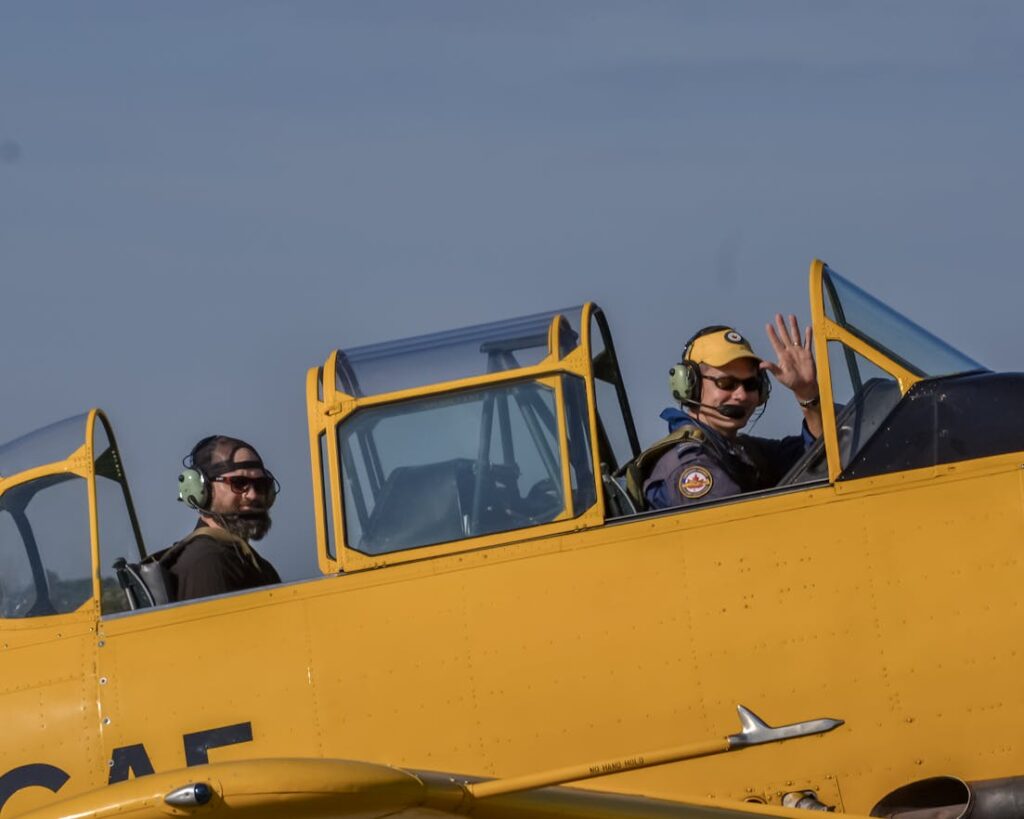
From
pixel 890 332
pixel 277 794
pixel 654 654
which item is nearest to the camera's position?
pixel 277 794

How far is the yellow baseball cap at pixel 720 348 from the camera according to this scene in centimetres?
712

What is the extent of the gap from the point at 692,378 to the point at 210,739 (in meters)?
2.55

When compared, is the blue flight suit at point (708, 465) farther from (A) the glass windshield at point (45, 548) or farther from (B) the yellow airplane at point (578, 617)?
(A) the glass windshield at point (45, 548)

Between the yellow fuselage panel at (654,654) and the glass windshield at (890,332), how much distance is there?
603mm

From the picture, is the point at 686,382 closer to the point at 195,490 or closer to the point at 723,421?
the point at 723,421

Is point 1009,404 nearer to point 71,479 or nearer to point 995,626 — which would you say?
point 995,626

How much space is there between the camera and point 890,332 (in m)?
6.78

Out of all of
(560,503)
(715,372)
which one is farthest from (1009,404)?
(560,503)

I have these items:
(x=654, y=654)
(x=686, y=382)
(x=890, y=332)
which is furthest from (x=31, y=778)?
(x=890, y=332)

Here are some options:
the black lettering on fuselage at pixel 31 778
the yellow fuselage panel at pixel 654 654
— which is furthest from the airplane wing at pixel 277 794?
the black lettering on fuselage at pixel 31 778

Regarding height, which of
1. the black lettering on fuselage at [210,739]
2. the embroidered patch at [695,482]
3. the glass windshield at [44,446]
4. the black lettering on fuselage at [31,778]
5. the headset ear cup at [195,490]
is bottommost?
the black lettering on fuselage at [31,778]

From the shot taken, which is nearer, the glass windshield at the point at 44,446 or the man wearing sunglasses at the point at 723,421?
the man wearing sunglasses at the point at 723,421

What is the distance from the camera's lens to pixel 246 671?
21.3ft

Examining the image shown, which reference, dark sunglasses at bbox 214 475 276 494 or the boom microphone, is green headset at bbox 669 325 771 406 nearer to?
the boom microphone
